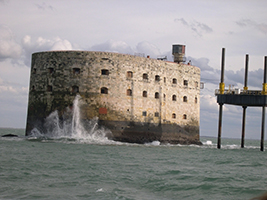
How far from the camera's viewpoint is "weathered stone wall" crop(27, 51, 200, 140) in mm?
35806

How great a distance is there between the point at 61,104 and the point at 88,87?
8.18 feet

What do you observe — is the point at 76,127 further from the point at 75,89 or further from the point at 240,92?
the point at 240,92

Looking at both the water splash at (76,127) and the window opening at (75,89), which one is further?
the window opening at (75,89)

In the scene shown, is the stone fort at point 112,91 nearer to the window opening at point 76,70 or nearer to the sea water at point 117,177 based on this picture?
the window opening at point 76,70

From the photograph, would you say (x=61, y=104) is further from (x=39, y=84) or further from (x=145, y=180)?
(x=145, y=180)

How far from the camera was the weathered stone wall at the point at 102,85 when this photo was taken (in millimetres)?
35806

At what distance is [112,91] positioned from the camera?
119 ft

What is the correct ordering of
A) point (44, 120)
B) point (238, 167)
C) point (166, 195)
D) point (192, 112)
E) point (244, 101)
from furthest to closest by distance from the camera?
point (192, 112) → point (44, 120) → point (244, 101) → point (238, 167) → point (166, 195)

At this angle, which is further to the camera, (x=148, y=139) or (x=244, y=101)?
(x=148, y=139)

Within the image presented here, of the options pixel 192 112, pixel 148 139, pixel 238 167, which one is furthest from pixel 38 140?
pixel 238 167

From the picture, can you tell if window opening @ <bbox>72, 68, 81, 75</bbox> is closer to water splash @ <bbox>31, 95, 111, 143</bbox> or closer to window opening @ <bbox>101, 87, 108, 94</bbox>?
water splash @ <bbox>31, 95, 111, 143</bbox>

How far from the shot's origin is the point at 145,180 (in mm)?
16750

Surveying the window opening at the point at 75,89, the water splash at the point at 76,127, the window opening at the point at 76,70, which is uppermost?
the window opening at the point at 76,70

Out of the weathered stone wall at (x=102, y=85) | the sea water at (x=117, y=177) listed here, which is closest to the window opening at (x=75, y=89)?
the weathered stone wall at (x=102, y=85)
